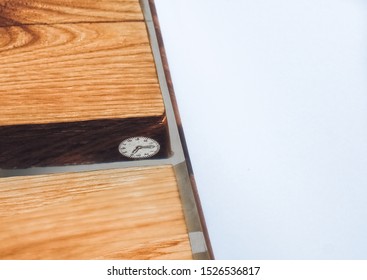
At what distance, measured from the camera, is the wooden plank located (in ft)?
4.62

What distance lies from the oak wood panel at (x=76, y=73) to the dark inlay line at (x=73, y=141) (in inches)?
0.8

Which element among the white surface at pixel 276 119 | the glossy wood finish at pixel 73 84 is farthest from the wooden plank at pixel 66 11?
the white surface at pixel 276 119

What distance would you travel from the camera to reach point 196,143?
5.42 feet

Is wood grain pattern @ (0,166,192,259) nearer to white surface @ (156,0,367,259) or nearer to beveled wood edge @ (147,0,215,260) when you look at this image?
beveled wood edge @ (147,0,215,260)

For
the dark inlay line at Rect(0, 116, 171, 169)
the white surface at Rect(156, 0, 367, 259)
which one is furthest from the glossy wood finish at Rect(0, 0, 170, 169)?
the white surface at Rect(156, 0, 367, 259)

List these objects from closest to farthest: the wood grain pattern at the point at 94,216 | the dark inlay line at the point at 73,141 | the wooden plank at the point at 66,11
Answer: the wood grain pattern at the point at 94,216
the dark inlay line at the point at 73,141
the wooden plank at the point at 66,11

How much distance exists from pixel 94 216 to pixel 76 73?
0.45 m

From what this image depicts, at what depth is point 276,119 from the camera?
5.83 feet

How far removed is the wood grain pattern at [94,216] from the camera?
38.4 inches

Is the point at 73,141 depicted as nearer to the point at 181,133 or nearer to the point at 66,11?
the point at 181,133

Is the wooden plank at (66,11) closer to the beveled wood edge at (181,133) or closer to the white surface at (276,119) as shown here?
the beveled wood edge at (181,133)

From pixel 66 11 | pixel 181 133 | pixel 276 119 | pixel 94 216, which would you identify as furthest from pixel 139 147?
pixel 276 119

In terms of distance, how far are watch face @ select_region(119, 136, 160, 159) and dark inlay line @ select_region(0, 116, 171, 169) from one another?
0.01 meters
